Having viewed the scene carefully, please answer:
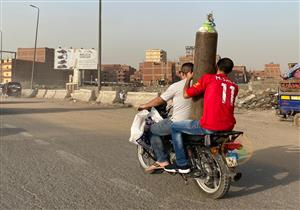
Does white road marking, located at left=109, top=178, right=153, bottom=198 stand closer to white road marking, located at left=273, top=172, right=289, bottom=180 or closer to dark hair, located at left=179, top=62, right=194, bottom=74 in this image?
dark hair, located at left=179, top=62, right=194, bottom=74

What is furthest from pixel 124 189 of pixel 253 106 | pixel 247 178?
pixel 253 106

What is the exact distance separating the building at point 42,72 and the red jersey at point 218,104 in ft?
300

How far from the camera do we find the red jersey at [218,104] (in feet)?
17.6

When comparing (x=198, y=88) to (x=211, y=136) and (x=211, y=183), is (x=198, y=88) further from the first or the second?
(x=211, y=183)

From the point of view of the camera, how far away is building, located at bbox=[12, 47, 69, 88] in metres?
97.2

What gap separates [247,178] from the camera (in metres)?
6.59

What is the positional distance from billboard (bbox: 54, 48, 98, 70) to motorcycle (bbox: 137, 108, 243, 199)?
57.5 metres

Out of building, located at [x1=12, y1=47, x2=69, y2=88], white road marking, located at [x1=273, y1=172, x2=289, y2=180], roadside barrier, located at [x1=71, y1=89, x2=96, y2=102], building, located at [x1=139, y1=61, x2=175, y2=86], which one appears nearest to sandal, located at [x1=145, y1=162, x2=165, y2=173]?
white road marking, located at [x1=273, y1=172, x2=289, y2=180]

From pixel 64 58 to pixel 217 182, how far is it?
61074mm

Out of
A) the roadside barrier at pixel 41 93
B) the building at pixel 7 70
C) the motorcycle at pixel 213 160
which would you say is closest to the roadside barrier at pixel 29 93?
the roadside barrier at pixel 41 93

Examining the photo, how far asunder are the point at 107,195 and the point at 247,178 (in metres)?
2.35

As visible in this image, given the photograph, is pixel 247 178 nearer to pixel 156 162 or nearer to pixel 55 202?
pixel 156 162

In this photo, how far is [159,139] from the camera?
605 centimetres

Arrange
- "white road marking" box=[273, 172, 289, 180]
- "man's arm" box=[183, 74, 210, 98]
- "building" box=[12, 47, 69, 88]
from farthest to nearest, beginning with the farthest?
"building" box=[12, 47, 69, 88]
"white road marking" box=[273, 172, 289, 180]
"man's arm" box=[183, 74, 210, 98]
